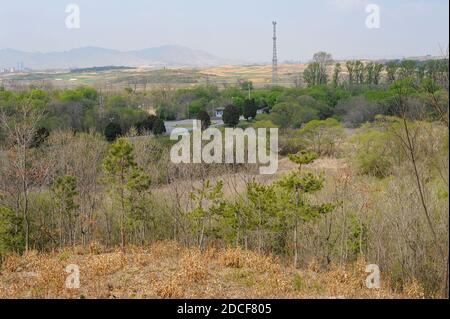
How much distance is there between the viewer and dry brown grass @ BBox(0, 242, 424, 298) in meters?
7.62

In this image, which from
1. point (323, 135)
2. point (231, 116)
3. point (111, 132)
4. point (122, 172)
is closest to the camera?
point (122, 172)

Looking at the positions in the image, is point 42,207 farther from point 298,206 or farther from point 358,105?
point 358,105

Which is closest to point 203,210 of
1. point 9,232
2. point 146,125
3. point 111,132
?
point 9,232

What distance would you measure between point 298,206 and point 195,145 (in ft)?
28.2

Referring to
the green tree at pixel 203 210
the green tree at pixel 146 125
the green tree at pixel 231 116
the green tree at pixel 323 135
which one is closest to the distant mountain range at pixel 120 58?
the green tree at pixel 231 116

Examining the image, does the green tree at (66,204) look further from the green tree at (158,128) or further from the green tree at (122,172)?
the green tree at (158,128)

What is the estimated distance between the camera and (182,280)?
317 inches

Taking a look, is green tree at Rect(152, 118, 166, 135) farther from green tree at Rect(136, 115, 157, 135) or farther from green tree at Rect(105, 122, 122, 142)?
green tree at Rect(105, 122, 122, 142)

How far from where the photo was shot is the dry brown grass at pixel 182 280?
7621mm

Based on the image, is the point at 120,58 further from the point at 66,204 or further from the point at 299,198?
the point at 299,198

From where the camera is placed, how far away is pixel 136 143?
2041 centimetres

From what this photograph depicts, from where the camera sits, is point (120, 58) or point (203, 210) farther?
point (120, 58)

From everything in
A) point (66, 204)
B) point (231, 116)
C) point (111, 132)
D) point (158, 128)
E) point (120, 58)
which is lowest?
point (66, 204)
